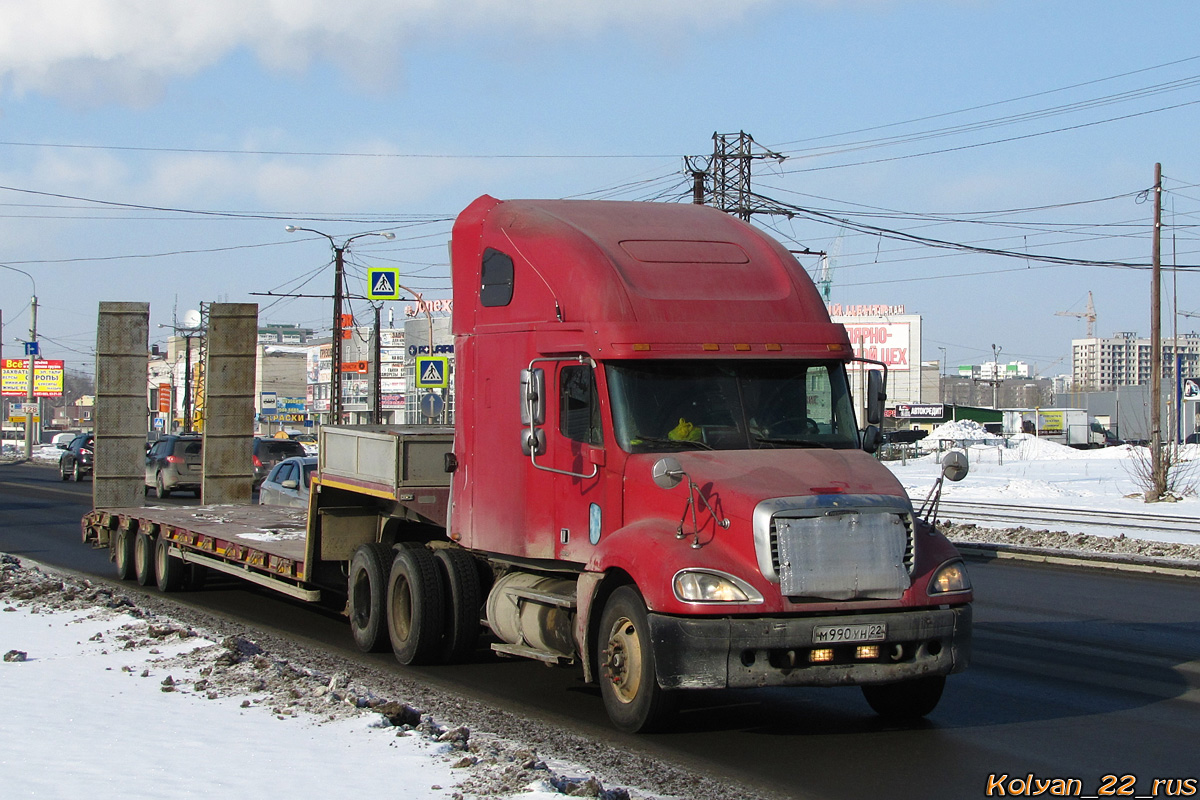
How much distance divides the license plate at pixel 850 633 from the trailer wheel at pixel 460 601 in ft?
11.9

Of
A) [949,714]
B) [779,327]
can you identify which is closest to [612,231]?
[779,327]

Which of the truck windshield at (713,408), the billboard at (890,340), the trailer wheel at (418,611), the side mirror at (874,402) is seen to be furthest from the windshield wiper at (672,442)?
the billboard at (890,340)

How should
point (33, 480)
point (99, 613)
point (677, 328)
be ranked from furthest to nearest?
point (33, 480), point (99, 613), point (677, 328)

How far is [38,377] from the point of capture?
110m

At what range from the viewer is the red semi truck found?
731 cm

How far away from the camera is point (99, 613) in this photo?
1236cm

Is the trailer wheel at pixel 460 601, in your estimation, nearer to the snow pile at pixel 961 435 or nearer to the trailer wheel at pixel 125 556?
the trailer wheel at pixel 125 556

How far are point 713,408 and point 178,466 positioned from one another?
95.9 feet

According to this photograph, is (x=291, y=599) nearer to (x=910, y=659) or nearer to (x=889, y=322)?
(x=910, y=659)

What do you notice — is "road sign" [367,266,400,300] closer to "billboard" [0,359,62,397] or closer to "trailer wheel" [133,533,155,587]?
"trailer wheel" [133,533,155,587]

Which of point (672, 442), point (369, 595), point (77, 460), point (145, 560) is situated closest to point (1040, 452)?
point (77, 460)

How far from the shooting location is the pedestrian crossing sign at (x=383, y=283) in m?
36.8

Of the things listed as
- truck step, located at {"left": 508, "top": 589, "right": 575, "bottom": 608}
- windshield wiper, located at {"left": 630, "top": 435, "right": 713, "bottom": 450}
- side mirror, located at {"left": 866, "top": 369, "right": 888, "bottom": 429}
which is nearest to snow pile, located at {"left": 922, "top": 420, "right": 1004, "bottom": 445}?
side mirror, located at {"left": 866, "top": 369, "right": 888, "bottom": 429}

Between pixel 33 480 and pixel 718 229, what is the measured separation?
43.6 meters
